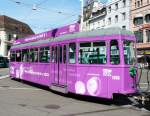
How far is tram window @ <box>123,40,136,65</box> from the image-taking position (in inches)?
539

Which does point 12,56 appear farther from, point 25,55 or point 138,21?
point 138,21

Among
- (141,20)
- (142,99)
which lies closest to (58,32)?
(142,99)

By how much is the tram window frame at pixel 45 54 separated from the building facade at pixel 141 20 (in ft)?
127

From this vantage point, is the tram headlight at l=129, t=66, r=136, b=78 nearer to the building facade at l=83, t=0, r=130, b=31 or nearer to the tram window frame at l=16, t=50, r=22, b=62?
the tram window frame at l=16, t=50, r=22, b=62

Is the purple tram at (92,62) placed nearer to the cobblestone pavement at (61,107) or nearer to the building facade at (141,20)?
the cobblestone pavement at (61,107)

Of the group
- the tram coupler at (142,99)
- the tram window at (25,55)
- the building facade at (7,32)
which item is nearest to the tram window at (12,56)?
the tram window at (25,55)

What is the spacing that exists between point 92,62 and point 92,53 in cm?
36

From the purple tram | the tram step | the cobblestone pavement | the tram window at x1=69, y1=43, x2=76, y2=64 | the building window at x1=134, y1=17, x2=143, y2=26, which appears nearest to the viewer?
the cobblestone pavement

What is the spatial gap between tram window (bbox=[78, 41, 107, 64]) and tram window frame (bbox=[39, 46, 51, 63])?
Result: 350 centimetres

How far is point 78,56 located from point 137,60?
2.51 meters

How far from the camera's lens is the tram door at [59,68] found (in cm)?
1623

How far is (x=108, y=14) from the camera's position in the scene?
70812 millimetres

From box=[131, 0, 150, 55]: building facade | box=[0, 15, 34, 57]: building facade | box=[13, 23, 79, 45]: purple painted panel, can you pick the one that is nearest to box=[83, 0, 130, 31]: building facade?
box=[131, 0, 150, 55]: building facade

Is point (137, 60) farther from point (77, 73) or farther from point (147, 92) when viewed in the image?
point (77, 73)
